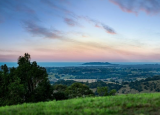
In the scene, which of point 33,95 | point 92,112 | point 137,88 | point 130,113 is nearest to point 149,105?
point 130,113

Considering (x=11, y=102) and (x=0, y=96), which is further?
(x=0, y=96)

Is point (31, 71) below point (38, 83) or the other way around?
the other way around

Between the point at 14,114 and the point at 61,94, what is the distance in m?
19.1

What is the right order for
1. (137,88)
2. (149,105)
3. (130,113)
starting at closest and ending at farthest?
(130,113)
(149,105)
(137,88)

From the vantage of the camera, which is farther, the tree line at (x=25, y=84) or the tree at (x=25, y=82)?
the tree at (x=25, y=82)

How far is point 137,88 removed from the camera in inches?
5733

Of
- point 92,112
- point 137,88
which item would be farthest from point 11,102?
point 137,88

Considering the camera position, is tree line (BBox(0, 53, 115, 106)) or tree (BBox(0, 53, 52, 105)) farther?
tree (BBox(0, 53, 52, 105))

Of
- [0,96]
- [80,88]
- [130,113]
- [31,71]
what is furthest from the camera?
[80,88]

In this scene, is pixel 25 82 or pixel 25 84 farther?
pixel 25 82

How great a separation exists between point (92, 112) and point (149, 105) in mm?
4605

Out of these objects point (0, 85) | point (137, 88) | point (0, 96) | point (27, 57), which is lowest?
point (137, 88)

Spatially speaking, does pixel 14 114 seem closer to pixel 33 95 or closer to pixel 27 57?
pixel 33 95

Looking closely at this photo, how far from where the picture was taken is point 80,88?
44.5 m
